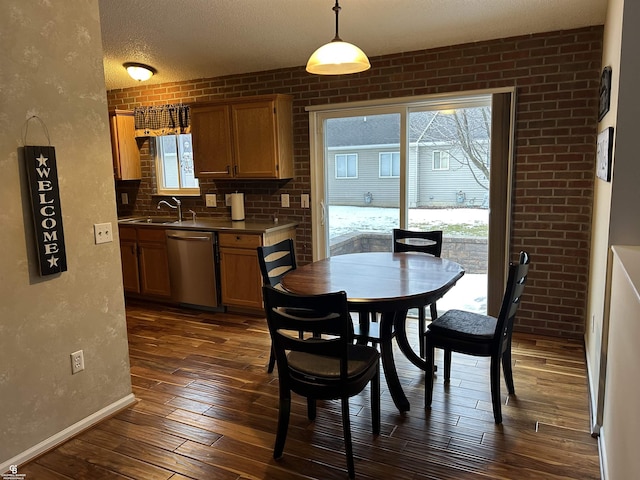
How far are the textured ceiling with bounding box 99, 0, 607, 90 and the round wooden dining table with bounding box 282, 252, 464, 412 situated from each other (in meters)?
1.71

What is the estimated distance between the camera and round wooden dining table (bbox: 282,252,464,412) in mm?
2295

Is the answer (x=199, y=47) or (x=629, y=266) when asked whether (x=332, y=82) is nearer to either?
(x=199, y=47)

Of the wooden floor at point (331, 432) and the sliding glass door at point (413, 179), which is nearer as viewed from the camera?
the wooden floor at point (331, 432)

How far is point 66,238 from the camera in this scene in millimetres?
2400

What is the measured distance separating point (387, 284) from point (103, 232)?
5.36 feet

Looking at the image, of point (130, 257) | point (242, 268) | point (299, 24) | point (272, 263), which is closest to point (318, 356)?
point (272, 263)

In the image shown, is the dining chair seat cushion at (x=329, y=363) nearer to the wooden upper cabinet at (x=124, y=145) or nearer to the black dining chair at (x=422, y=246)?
the black dining chair at (x=422, y=246)

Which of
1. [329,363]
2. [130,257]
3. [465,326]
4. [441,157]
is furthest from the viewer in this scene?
[130,257]

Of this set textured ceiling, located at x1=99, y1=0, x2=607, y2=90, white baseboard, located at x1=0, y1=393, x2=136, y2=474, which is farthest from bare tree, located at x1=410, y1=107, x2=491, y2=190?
white baseboard, located at x1=0, y1=393, x2=136, y2=474

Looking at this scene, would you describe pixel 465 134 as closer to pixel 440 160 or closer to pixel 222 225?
pixel 440 160

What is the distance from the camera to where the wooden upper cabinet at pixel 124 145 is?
5.19 m

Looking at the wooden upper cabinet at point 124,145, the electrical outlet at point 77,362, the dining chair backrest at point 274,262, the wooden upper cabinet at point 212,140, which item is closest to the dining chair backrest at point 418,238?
the dining chair backrest at point 274,262

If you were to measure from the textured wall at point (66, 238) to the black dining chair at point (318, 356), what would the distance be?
3.70 feet

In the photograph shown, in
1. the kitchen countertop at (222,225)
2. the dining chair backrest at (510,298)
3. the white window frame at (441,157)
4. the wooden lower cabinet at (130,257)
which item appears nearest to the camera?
the dining chair backrest at (510,298)
